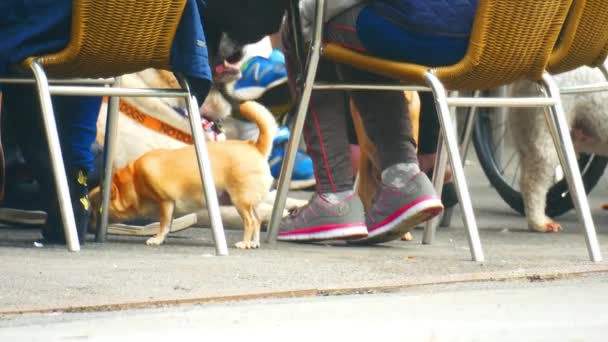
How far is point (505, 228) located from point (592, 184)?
39.3 inches

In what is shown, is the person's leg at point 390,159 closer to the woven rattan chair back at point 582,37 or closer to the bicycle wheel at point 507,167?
the woven rattan chair back at point 582,37

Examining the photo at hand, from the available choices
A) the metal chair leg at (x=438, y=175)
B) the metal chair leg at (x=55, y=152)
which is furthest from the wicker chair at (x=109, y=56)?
the metal chair leg at (x=438, y=175)

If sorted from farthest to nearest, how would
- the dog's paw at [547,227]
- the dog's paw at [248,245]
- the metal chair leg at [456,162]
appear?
the dog's paw at [547,227] → the dog's paw at [248,245] → the metal chair leg at [456,162]

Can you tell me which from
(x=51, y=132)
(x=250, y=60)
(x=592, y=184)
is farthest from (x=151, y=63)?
(x=592, y=184)

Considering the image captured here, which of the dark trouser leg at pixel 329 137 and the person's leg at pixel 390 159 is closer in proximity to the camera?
the person's leg at pixel 390 159

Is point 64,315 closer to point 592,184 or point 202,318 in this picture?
point 202,318

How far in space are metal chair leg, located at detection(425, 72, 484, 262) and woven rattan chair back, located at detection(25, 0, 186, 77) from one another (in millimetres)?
754

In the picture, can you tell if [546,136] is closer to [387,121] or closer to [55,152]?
[387,121]

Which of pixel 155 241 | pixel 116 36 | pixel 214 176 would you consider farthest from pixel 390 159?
pixel 116 36

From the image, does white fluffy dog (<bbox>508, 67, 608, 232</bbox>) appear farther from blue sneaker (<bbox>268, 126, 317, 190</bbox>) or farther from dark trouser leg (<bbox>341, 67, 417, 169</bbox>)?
blue sneaker (<bbox>268, 126, 317, 190</bbox>)

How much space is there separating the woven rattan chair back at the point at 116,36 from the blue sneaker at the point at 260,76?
7.90 ft

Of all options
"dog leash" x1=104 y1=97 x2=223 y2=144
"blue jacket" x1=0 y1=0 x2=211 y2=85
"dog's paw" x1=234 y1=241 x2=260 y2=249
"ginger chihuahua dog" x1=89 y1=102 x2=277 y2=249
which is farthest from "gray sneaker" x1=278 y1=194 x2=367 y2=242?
"dog leash" x1=104 y1=97 x2=223 y2=144

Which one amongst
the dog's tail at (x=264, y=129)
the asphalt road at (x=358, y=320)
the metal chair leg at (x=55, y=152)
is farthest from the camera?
the dog's tail at (x=264, y=129)

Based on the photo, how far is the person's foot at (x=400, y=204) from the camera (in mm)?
4695
